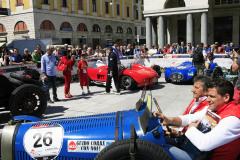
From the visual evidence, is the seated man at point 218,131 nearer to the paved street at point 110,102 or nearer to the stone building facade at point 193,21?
the paved street at point 110,102

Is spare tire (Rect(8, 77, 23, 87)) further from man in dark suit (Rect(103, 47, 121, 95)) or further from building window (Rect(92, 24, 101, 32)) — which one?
building window (Rect(92, 24, 101, 32))

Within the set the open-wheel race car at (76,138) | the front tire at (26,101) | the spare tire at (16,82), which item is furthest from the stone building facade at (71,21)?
the open-wheel race car at (76,138)

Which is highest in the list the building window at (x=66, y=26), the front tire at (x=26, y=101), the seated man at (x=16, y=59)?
the building window at (x=66, y=26)

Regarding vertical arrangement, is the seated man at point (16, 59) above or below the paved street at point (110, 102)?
above

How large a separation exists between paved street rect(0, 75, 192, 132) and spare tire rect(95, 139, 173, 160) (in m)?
4.18

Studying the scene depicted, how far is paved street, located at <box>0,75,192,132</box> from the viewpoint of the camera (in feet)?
21.8

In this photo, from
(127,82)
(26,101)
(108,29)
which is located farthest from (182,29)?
(26,101)

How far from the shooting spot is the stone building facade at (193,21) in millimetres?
→ 21391

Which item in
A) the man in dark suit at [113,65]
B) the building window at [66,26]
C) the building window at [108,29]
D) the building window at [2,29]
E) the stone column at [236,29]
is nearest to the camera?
the man in dark suit at [113,65]

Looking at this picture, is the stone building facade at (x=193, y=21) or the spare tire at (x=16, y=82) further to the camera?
the stone building facade at (x=193, y=21)

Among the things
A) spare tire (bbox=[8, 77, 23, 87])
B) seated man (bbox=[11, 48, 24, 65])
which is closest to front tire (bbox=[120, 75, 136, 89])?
spare tire (bbox=[8, 77, 23, 87])

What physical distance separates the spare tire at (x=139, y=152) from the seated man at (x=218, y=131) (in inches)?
14.4

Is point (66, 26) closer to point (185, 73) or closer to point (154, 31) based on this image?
point (154, 31)

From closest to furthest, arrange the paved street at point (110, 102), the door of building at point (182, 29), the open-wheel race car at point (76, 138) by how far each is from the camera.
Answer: the open-wheel race car at point (76, 138) < the paved street at point (110, 102) < the door of building at point (182, 29)
